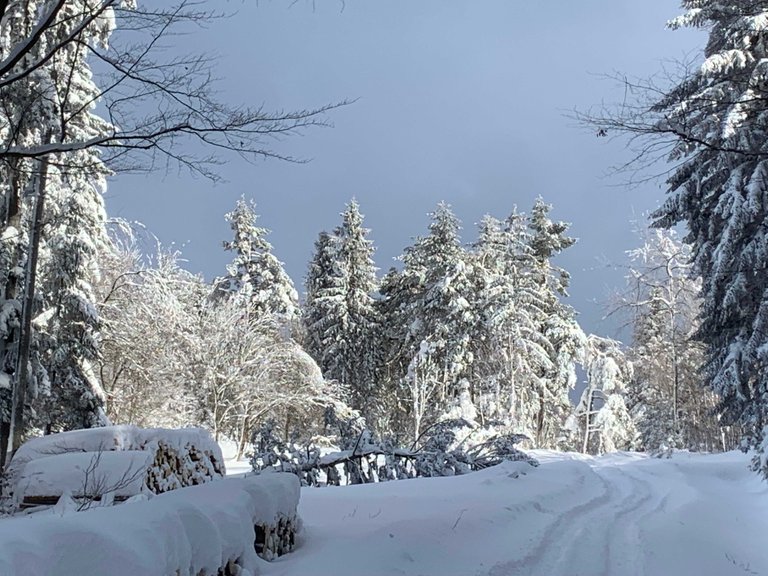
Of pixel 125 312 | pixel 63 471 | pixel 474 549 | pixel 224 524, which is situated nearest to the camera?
pixel 224 524

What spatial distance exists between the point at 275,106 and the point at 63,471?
14.7ft

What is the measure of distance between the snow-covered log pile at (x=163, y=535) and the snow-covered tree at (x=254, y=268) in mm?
25047

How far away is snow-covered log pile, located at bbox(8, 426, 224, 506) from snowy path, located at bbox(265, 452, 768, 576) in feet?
5.32

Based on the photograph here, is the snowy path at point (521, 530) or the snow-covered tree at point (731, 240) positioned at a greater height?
the snow-covered tree at point (731, 240)

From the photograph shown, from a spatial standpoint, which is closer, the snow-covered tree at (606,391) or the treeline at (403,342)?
the treeline at (403,342)

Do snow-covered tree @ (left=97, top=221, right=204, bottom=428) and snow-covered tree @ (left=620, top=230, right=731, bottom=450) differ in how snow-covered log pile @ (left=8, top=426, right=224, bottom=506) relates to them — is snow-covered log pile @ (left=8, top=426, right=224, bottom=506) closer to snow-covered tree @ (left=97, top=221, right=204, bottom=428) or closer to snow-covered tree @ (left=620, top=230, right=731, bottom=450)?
snow-covered tree @ (left=97, top=221, right=204, bottom=428)

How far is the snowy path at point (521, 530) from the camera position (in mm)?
3990

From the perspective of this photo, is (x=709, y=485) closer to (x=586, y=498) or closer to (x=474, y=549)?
(x=586, y=498)

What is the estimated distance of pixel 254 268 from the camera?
2953 cm

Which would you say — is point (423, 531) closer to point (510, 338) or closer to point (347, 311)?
point (510, 338)

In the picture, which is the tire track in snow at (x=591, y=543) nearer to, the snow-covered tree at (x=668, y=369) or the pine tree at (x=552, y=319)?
the snow-covered tree at (x=668, y=369)

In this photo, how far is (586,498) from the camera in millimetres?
A: 7918

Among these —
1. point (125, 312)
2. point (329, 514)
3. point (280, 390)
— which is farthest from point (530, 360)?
point (329, 514)

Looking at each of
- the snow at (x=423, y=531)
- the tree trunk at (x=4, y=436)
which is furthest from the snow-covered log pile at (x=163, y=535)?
the tree trunk at (x=4, y=436)
